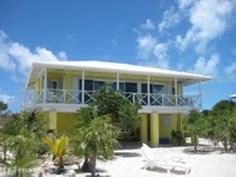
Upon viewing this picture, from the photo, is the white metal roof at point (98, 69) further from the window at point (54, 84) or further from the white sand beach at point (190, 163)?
the white sand beach at point (190, 163)

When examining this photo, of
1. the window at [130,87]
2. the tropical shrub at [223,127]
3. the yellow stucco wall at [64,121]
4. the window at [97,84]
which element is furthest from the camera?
the window at [130,87]

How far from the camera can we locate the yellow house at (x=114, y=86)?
22.0 m

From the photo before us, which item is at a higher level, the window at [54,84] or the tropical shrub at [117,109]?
the window at [54,84]

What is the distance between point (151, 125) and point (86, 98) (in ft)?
16.6

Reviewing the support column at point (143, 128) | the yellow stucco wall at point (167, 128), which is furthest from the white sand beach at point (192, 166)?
the yellow stucco wall at point (167, 128)

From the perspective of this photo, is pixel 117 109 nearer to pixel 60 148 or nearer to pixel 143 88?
pixel 60 148

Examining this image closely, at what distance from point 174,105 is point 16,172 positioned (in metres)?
16.2

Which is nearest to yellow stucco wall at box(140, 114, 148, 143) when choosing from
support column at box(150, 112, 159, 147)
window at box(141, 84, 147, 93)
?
window at box(141, 84, 147, 93)

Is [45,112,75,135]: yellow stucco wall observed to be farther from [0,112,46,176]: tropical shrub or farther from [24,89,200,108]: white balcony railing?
[0,112,46,176]: tropical shrub

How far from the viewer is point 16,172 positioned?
1117 centimetres

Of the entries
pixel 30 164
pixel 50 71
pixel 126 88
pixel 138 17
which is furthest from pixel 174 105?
pixel 30 164

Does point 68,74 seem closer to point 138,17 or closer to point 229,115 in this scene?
point 138,17

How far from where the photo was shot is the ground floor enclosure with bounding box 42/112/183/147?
24578mm

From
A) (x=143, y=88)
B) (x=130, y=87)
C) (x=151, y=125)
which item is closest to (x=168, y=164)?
(x=151, y=125)
